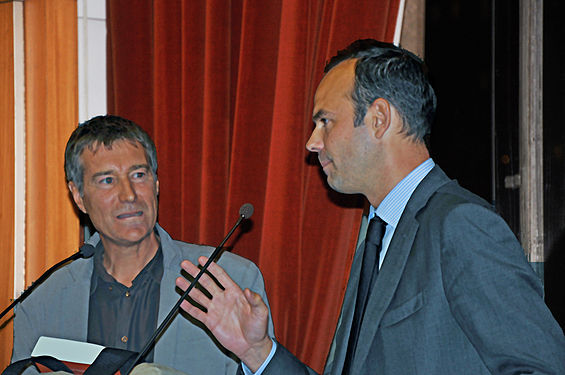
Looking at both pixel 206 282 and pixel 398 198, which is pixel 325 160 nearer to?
pixel 398 198

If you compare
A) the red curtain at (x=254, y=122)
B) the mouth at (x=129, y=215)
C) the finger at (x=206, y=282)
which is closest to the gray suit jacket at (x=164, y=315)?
the mouth at (x=129, y=215)

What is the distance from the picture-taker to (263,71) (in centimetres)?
230

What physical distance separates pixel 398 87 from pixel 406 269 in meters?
0.47

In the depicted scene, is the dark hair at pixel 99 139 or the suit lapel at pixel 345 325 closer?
the suit lapel at pixel 345 325

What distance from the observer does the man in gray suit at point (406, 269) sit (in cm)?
113

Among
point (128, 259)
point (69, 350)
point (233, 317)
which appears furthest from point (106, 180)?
point (233, 317)

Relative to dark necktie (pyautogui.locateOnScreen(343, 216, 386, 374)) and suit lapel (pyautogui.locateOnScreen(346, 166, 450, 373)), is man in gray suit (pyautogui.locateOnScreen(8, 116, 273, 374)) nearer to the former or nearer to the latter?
dark necktie (pyautogui.locateOnScreen(343, 216, 386, 374))

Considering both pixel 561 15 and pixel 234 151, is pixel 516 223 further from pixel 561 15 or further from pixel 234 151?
pixel 234 151

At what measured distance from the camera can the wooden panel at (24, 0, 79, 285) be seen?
260 centimetres

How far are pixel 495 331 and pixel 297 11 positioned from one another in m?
1.42

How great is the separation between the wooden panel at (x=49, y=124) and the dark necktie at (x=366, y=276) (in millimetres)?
1526

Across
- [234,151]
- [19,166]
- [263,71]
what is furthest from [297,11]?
[19,166]

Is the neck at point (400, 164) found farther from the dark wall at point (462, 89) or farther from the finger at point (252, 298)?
the dark wall at point (462, 89)

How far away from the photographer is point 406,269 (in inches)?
52.9
